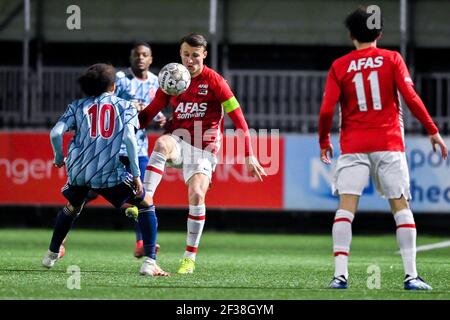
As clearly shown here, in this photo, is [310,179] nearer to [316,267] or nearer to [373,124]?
[316,267]

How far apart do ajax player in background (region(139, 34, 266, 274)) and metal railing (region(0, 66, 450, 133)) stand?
10.2m

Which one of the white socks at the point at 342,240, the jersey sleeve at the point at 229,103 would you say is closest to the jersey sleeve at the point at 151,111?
the jersey sleeve at the point at 229,103

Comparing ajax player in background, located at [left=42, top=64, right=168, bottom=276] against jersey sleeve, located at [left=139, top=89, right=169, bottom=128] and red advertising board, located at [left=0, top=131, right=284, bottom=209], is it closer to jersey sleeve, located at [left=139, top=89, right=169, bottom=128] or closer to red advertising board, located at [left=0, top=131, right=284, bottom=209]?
jersey sleeve, located at [left=139, top=89, right=169, bottom=128]

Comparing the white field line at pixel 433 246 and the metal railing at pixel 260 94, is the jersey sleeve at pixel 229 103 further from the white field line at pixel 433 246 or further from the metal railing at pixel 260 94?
the metal railing at pixel 260 94

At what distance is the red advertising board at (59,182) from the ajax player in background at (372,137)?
9868mm

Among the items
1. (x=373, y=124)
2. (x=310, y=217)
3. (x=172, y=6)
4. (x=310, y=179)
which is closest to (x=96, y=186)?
(x=373, y=124)

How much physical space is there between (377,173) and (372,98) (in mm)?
552

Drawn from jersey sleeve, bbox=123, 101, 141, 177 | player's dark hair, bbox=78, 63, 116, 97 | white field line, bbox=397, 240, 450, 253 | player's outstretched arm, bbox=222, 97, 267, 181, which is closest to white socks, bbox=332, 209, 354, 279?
player's outstretched arm, bbox=222, 97, 267, 181

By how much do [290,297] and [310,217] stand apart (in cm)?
1228

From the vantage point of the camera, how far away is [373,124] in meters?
8.03

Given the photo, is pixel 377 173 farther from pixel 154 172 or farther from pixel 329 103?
pixel 154 172

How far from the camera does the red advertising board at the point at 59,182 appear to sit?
1800cm

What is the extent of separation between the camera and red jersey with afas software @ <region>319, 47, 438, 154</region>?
800cm

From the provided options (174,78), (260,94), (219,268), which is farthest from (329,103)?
(260,94)
